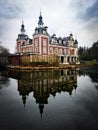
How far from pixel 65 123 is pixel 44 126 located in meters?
0.73

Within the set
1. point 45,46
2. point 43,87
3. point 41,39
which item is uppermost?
point 41,39

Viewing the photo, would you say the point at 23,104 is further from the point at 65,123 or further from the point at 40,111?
the point at 65,123

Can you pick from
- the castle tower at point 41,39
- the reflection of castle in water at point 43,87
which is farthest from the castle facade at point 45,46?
the reflection of castle in water at point 43,87

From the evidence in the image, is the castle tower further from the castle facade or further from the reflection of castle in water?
the reflection of castle in water

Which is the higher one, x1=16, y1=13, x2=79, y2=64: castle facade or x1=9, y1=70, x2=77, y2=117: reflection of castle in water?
x1=16, y1=13, x2=79, y2=64: castle facade

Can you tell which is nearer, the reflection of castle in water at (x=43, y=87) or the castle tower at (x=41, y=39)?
the reflection of castle in water at (x=43, y=87)

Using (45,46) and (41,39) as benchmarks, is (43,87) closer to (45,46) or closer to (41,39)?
(41,39)

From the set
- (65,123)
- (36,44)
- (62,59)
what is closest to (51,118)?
(65,123)

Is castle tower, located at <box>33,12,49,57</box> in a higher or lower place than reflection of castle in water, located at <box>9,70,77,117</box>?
higher

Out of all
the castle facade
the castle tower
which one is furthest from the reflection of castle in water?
the castle tower

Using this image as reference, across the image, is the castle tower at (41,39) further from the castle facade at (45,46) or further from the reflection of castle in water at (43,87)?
the reflection of castle in water at (43,87)

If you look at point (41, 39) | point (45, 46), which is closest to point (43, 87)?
point (41, 39)

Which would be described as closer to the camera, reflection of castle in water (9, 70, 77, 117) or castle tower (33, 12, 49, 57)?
reflection of castle in water (9, 70, 77, 117)

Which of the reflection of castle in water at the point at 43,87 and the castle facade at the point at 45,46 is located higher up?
the castle facade at the point at 45,46
